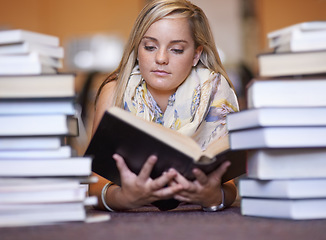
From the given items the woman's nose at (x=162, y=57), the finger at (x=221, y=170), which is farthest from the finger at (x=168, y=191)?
the woman's nose at (x=162, y=57)

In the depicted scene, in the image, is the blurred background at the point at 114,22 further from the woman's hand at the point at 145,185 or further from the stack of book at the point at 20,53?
the stack of book at the point at 20,53

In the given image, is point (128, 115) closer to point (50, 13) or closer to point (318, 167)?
point (318, 167)

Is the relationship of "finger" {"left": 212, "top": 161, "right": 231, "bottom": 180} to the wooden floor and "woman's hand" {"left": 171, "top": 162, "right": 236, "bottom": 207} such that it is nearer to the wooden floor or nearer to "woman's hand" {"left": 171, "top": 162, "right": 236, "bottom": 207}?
"woman's hand" {"left": 171, "top": 162, "right": 236, "bottom": 207}

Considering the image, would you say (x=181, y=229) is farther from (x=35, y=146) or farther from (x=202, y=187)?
(x=35, y=146)

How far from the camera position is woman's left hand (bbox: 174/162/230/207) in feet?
4.25

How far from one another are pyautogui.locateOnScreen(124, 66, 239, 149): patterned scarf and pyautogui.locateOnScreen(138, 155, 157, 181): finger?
1.59 feet

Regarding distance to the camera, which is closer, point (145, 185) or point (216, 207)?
point (145, 185)

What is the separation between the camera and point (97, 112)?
1.87 m

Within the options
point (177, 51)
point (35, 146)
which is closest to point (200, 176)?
point (35, 146)

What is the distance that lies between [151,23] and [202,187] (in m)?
0.73

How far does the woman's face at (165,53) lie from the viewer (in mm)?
1781

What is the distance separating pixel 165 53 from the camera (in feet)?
5.81

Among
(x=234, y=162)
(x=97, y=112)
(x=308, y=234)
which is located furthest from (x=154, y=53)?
(x=308, y=234)

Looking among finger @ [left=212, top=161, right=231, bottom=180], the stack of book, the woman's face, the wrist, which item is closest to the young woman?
the woman's face
